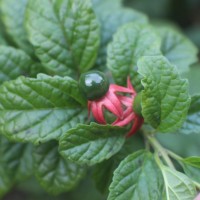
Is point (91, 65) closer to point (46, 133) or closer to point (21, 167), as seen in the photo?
point (46, 133)

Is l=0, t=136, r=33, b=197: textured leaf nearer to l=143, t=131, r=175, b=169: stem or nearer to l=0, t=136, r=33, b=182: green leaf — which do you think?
l=0, t=136, r=33, b=182: green leaf

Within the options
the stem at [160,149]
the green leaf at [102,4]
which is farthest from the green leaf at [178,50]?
the stem at [160,149]

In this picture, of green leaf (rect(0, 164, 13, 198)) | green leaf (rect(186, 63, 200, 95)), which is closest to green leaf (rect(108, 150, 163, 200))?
green leaf (rect(0, 164, 13, 198))

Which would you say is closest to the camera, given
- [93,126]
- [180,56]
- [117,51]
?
[93,126]

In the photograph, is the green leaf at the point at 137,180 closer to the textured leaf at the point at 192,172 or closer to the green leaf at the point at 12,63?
the textured leaf at the point at 192,172

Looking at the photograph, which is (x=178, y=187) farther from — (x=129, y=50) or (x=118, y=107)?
(x=129, y=50)

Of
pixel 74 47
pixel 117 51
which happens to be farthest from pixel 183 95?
pixel 74 47
